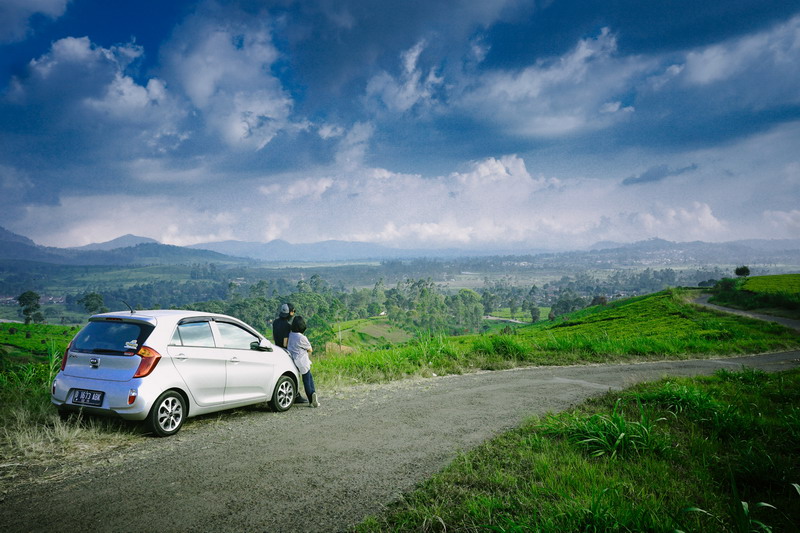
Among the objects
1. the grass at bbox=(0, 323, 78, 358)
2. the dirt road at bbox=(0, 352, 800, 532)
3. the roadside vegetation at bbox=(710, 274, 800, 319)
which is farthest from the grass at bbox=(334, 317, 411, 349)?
the dirt road at bbox=(0, 352, 800, 532)

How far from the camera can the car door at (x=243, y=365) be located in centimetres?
659

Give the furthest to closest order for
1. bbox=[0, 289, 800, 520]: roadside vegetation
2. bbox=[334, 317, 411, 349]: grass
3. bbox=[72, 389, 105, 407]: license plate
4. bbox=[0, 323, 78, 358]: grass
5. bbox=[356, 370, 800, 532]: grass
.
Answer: bbox=[334, 317, 411, 349]: grass
bbox=[0, 323, 78, 358]: grass
bbox=[72, 389, 105, 407]: license plate
bbox=[0, 289, 800, 520]: roadside vegetation
bbox=[356, 370, 800, 532]: grass

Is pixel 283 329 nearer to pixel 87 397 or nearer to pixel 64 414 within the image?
pixel 87 397

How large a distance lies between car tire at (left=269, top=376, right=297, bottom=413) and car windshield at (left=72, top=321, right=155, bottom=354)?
254 cm

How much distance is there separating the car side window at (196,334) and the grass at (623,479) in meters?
4.07

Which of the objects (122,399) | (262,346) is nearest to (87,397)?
(122,399)

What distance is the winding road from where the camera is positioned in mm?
3738

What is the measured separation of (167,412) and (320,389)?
3.73 meters

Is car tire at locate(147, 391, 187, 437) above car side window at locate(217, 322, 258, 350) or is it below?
below

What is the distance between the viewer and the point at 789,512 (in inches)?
144

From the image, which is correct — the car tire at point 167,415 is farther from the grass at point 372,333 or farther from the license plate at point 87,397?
the grass at point 372,333

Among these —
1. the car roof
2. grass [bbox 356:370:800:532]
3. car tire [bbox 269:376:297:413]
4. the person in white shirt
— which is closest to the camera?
grass [bbox 356:370:800:532]

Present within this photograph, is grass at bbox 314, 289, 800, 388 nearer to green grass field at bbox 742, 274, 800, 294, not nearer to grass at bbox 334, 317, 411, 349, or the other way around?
green grass field at bbox 742, 274, 800, 294

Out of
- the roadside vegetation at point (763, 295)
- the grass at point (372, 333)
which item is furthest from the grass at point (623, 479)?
the grass at point (372, 333)
